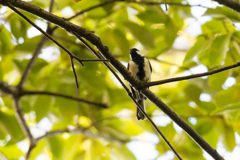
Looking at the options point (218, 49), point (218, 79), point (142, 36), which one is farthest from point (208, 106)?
point (142, 36)

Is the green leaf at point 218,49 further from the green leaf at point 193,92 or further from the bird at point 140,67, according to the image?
the bird at point 140,67

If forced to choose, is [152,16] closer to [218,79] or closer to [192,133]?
[218,79]

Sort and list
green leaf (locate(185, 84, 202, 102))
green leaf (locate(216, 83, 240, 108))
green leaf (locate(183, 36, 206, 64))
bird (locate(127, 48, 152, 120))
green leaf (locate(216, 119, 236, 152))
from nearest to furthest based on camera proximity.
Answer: green leaf (locate(216, 83, 240, 108)) → green leaf (locate(183, 36, 206, 64)) → green leaf (locate(216, 119, 236, 152)) → green leaf (locate(185, 84, 202, 102)) → bird (locate(127, 48, 152, 120))

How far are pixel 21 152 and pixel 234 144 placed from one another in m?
2.51

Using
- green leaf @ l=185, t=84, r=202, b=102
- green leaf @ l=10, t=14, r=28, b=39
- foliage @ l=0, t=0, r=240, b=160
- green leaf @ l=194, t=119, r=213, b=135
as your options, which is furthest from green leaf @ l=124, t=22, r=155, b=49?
green leaf @ l=10, t=14, r=28, b=39

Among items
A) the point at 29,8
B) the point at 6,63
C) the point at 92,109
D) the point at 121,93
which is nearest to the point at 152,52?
the point at 121,93

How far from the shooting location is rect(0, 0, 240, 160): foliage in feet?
6.50

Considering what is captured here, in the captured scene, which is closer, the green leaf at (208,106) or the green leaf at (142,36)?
the green leaf at (142,36)

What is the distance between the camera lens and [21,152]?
2.96m

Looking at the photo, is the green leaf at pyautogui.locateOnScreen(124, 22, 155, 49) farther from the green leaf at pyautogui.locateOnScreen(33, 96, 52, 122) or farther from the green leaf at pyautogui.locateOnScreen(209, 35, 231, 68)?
the green leaf at pyautogui.locateOnScreen(33, 96, 52, 122)

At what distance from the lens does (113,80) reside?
259cm

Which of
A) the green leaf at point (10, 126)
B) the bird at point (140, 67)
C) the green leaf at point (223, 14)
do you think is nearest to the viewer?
the green leaf at point (223, 14)

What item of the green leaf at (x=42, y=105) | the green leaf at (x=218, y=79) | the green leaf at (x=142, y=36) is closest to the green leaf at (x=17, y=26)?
the green leaf at (x=42, y=105)

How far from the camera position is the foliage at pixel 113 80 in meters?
1.98
